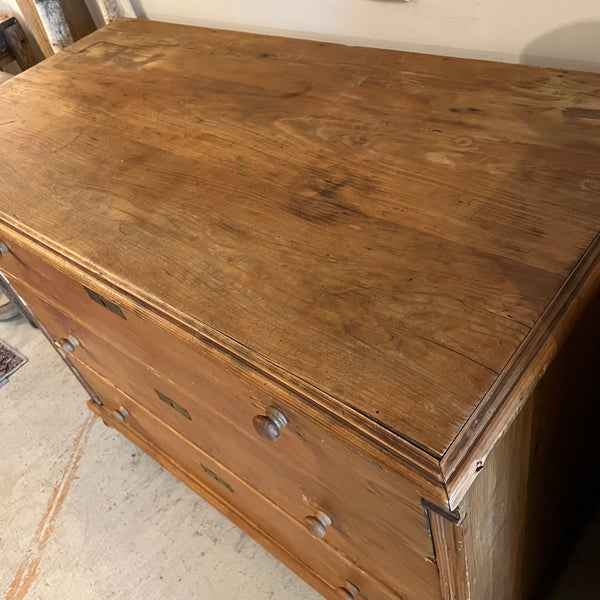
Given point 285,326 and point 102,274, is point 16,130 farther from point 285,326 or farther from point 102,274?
point 285,326

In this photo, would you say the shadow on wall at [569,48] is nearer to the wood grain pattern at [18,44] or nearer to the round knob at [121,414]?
the round knob at [121,414]

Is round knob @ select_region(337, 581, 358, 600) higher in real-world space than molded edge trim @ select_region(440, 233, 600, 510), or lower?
lower

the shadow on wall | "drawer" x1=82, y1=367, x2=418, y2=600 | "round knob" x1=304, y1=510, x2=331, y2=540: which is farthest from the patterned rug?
the shadow on wall

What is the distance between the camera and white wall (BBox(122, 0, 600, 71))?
0.87m

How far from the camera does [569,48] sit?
888 mm

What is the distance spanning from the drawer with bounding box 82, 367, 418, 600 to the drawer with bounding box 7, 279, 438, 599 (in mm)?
49

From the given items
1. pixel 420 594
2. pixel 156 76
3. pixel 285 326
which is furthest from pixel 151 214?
pixel 420 594

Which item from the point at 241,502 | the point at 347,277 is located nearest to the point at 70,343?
the point at 241,502

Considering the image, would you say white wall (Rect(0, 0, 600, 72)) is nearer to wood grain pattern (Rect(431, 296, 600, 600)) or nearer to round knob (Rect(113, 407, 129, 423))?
wood grain pattern (Rect(431, 296, 600, 600))

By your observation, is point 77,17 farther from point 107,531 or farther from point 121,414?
point 107,531

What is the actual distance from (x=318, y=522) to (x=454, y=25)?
0.80m

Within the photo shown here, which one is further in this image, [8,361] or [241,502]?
[8,361]

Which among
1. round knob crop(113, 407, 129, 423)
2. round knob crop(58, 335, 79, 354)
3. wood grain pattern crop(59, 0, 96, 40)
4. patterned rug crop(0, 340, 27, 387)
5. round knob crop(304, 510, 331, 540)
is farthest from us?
patterned rug crop(0, 340, 27, 387)

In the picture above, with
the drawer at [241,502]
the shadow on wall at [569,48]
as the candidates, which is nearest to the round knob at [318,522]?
the drawer at [241,502]
